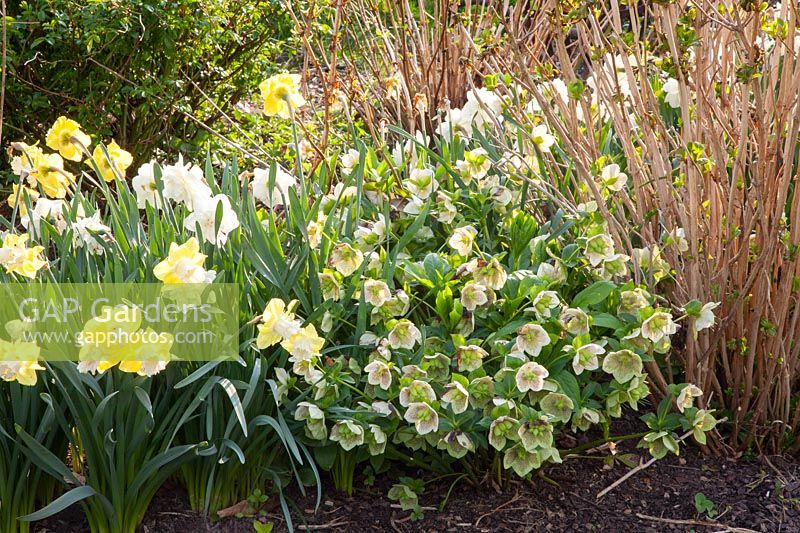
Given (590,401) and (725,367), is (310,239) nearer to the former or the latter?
(590,401)

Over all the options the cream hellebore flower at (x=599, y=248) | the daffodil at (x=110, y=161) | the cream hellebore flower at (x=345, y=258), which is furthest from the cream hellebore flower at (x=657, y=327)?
the daffodil at (x=110, y=161)

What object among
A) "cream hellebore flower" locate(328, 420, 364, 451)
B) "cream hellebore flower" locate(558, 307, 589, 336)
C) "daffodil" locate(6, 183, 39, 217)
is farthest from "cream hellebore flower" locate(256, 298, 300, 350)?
"daffodil" locate(6, 183, 39, 217)

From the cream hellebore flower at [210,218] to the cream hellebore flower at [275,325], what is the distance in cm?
35

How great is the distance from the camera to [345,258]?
2146mm

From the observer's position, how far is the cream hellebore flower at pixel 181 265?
172cm

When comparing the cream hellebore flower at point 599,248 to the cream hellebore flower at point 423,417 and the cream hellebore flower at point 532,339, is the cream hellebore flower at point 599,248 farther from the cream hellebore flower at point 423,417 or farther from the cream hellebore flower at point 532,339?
the cream hellebore flower at point 423,417

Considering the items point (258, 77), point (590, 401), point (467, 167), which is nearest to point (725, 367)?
point (590, 401)

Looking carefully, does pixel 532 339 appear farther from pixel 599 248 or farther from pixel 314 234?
pixel 314 234

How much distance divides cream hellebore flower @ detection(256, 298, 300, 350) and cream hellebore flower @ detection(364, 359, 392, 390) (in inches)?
9.8

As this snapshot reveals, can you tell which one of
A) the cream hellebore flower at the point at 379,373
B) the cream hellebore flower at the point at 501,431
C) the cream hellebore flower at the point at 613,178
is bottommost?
the cream hellebore flower at the point at 501,431

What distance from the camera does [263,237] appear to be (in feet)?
7.21

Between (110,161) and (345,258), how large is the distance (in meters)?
0.70

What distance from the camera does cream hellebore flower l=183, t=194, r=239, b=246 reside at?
2092 mm

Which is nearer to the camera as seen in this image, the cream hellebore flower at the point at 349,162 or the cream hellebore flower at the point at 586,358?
the cream hellebore flower at the point at 586,358
